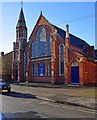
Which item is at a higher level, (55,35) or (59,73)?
(55,35)

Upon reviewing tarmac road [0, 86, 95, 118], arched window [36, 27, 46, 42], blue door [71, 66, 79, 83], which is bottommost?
tarmac road [0, 86, 95, 118]

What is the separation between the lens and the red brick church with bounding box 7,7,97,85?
106ft

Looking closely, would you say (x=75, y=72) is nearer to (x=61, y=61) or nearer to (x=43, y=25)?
(x=61, y=61)

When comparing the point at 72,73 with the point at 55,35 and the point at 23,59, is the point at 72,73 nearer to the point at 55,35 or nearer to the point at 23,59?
the point at 55,35

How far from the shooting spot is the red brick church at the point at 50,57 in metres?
32.4

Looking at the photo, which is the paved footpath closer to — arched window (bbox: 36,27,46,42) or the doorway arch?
the doorway arch

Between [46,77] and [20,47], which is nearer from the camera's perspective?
[46,77]

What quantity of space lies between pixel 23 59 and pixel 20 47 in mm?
2388

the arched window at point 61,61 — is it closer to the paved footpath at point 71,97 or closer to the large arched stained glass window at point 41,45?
the large arched stained glass window at point 41,45

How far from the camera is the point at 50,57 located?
122 ft

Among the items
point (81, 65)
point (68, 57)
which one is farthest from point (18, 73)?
point (81, 65)

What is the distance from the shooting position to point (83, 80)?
3112 cm

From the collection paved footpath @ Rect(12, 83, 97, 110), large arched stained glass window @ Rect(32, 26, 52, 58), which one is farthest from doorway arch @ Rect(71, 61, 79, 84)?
paved footpath @ Rect(12, 83, 97, 110)

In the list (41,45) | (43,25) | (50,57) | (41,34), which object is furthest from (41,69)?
(43,25)
